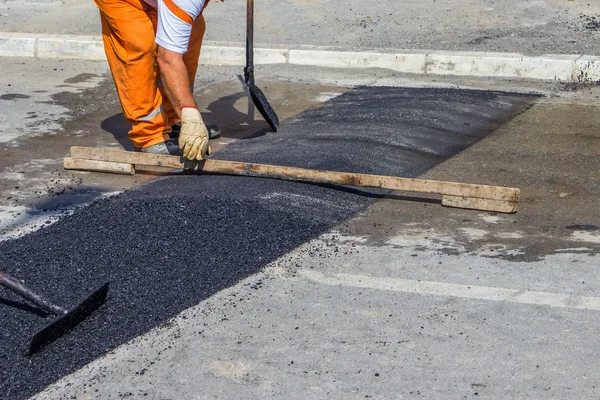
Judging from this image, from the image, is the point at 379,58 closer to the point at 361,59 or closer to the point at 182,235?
the point at 361,59

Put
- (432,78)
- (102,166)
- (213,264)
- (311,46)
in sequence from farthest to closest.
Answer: (311,46) < (432,78) < (102,166) < (213,264)

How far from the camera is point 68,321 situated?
11.3 feet

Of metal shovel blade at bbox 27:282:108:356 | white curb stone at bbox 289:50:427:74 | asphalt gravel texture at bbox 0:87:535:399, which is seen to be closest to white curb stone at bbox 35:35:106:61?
white curb stone at bbox 289:50:427:74

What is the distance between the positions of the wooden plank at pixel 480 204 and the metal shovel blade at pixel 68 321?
2007 millimetres

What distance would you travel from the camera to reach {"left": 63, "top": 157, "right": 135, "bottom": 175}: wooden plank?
544cm

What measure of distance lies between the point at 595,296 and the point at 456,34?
5624mm

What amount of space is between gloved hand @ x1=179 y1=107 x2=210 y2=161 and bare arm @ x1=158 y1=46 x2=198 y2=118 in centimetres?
7

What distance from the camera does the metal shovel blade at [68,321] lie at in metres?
3.30

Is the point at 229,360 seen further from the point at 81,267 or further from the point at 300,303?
the point at 81,267

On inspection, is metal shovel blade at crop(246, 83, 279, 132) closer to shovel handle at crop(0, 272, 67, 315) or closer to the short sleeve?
the short sleeve

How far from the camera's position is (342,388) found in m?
3.10

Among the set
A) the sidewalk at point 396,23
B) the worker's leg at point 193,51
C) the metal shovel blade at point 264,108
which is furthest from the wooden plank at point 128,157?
the sidewalk at point 396,23

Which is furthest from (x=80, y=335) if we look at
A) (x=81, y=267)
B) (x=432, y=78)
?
(x=432, y=78)

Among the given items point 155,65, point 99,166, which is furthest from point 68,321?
point 155,65
